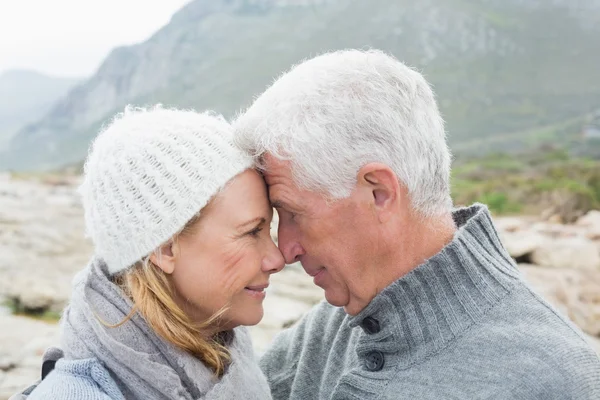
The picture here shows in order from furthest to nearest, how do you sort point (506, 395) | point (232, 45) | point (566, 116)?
point (232, 45) → point (566, 116) → point (506, 395)

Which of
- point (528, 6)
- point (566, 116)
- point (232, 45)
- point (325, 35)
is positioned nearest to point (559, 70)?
point (566, 116)

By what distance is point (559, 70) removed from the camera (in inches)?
2427

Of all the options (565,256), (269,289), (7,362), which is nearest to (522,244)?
(565,256)

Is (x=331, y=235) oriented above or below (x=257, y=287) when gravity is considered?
above

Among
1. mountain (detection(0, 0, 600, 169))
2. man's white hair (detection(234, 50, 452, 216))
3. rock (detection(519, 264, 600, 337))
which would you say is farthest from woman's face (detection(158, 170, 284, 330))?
mountain (detection(0, 0, 600, 169))

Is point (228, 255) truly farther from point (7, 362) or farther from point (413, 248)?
point (7, 362)

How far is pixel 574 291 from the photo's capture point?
24.6 ft

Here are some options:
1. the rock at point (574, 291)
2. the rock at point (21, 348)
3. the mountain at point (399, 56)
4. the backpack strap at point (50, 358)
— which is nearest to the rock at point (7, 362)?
the rock at point (21, 348)

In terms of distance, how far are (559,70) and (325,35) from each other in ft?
89.6

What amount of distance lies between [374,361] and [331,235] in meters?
0.45

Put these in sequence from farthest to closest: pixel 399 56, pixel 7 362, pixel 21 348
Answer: pixel 399 56, pixel 21 348, pixel 7 362

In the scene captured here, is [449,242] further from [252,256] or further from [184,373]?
[184,373]

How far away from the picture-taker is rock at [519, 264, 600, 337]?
682 centimetres

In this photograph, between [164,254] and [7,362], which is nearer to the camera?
[164,254]
